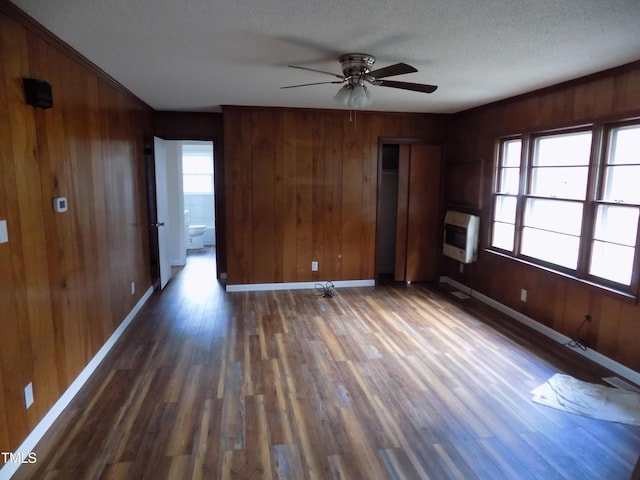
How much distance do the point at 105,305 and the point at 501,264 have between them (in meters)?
4.23

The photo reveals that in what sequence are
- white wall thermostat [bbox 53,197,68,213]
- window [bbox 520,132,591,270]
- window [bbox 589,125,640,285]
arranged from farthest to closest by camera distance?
window [bbox 520,132,591,270] < window [bbox 589,125,640,285] < white wall thermostat [bbox 53,197,68,213]

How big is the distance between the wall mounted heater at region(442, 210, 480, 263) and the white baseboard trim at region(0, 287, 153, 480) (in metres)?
4.11

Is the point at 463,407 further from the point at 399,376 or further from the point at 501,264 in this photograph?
the point at 501,264

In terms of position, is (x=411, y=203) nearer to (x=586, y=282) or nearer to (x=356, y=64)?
(x=586, y=282)

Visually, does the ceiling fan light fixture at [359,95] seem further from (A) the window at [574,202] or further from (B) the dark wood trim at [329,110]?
(B) the dark wood trim at [329,110]

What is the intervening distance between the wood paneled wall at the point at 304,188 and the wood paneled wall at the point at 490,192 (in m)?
0.81

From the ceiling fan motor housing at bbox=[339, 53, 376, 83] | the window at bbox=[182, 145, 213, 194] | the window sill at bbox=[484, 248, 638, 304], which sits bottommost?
the window sill at bbox=[484, 248, 638, 304]

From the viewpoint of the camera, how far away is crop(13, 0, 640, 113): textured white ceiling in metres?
2.12

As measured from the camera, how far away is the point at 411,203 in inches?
226

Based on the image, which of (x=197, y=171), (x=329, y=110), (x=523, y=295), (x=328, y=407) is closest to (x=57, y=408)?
(x=328, y=407)

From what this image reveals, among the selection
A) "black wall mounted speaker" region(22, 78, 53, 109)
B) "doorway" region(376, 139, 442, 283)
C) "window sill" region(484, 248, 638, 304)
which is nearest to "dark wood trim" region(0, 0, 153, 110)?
"black wall mounted speaker" region(22, 78, 53, 109)

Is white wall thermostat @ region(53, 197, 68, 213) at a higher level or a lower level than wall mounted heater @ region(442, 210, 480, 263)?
higher

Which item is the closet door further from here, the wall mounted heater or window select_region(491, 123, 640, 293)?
window select_region(491, 123, 640, 293)

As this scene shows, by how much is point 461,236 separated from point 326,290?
1.95 m
